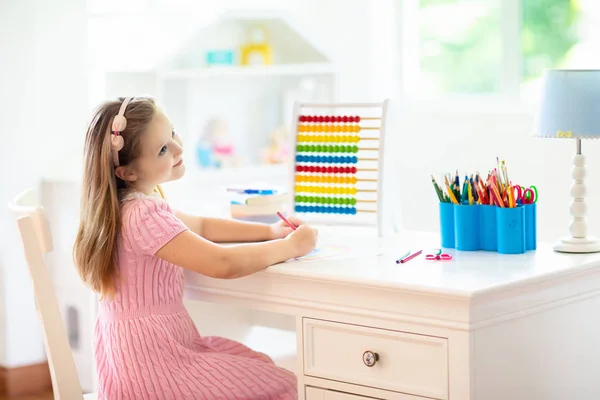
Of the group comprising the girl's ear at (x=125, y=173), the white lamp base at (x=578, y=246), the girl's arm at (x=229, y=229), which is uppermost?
the girl's ear at (x=125, y=173)

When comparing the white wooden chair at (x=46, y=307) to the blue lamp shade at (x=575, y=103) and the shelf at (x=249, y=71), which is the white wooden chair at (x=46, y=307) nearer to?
the blue lamp shade at (x=575, y=103)

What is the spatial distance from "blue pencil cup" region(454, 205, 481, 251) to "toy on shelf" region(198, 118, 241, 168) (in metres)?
1.91

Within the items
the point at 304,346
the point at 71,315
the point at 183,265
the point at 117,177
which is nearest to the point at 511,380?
the point at 304,346

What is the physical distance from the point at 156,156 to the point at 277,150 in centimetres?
207

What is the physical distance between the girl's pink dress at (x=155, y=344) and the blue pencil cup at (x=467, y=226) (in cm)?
49

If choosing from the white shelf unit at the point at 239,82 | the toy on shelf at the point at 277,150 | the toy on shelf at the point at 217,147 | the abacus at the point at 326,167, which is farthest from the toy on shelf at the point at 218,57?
the abacus at the point at 326,167

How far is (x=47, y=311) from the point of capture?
6.36 feet

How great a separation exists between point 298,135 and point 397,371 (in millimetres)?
907

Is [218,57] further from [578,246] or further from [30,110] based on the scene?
[578,246]

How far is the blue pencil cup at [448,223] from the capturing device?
2.15 m

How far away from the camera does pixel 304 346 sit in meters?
1.95

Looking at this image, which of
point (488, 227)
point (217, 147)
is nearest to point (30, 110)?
point (217, 147)

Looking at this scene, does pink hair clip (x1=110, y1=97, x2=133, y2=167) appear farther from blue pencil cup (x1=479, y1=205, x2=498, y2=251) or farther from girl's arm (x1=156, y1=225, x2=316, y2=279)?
blue pencil cup (x1=479, y1=205, x2=498, y2=251)

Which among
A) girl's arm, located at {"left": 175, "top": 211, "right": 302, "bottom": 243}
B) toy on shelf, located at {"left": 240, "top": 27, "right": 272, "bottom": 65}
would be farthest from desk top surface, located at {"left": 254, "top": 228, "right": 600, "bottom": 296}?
toy on shelf, located at {"left": 240, "top": 27, "right": 272, "bottom": 65}
